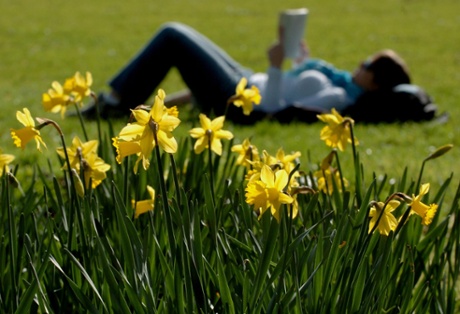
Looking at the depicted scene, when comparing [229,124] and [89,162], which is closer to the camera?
[89,162]

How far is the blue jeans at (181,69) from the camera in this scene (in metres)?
6.10

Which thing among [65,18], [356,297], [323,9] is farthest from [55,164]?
[323,9]

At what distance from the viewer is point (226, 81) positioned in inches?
240

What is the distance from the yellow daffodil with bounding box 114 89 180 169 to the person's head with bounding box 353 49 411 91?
449cm

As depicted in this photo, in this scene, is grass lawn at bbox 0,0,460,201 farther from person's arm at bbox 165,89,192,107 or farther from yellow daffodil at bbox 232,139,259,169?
yellow daffodil at bbox 232,139,259,169

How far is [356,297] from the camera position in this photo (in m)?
1.77

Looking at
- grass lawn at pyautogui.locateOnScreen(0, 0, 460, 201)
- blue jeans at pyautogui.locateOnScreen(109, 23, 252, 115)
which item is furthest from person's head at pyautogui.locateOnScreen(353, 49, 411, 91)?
blue jeans at pyautogui.locateOnScreen(109, 23, 252, 115)

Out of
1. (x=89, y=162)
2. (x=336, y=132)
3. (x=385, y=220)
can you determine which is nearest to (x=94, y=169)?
(x=89, y=162)

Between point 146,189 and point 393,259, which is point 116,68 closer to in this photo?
point 146,189

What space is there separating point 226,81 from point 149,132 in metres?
4.50

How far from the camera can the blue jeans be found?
6.10m

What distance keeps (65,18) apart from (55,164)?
Result: 10.1 meters

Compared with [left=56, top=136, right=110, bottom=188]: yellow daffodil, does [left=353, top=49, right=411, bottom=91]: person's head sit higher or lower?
lower

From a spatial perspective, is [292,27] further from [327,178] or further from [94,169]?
[94,169]
